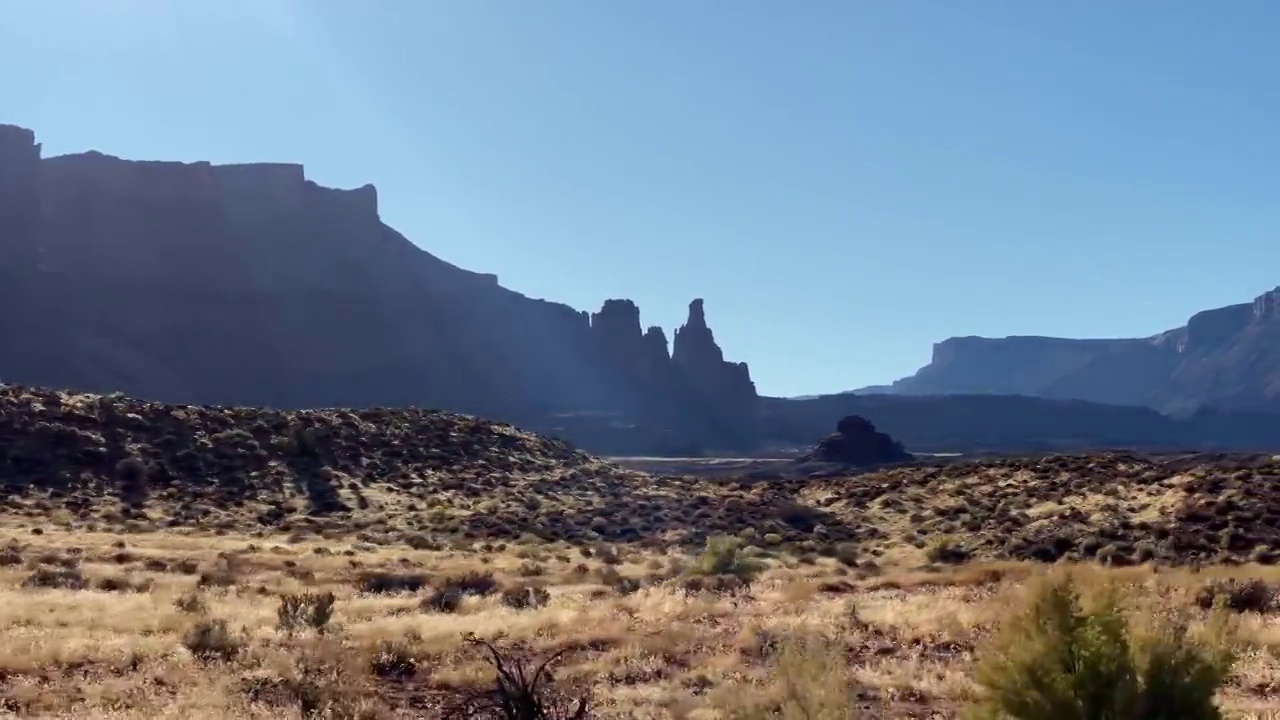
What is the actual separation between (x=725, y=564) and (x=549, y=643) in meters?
12.5

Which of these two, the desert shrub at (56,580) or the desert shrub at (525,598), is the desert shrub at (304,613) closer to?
the desert shrub at (525,598)

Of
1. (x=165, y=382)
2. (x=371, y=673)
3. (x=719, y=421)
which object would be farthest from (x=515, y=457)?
(x=719, y=421)

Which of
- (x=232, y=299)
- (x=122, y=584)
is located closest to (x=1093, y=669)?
(x=122, y=584)

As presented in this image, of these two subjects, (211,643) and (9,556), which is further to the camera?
(9,556)

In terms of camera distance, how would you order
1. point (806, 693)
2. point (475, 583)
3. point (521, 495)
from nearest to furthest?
1. point (806, 693)
2. point (475, 583)
3. point (521, 495)

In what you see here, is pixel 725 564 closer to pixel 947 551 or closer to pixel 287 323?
pixel 947 551

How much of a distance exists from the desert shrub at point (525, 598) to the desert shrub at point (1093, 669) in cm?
1323

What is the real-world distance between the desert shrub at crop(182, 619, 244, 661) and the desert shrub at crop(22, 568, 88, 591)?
853 centimetres

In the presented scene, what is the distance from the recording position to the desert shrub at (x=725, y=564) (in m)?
26.3

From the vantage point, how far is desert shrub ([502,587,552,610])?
19.6 metres

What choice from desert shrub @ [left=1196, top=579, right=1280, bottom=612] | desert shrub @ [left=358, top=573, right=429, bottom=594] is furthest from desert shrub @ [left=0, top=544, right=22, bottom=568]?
desert shrub @ [left=1196, top=579, right=1280, bottom=612]

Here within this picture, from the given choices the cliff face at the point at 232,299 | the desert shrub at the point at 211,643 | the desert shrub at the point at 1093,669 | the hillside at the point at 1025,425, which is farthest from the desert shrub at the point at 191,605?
the hillside at the point at 1025,425

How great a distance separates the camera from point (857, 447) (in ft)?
318

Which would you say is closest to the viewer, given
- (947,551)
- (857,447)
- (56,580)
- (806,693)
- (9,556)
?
(806,693)
